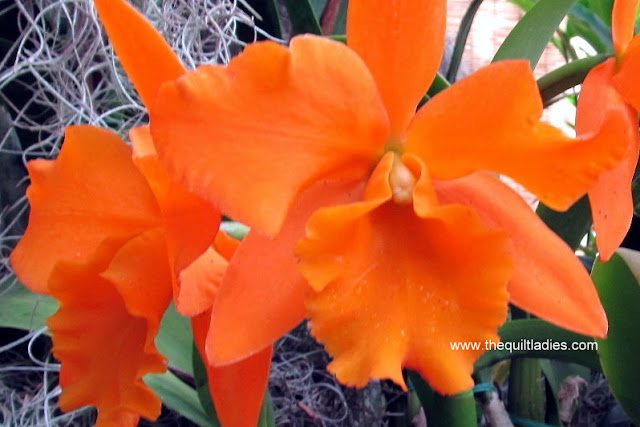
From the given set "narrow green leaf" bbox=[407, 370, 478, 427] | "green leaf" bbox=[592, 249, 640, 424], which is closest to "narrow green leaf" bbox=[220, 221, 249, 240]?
"narrow green leaf" bbox=[407, 370, 478, 427]

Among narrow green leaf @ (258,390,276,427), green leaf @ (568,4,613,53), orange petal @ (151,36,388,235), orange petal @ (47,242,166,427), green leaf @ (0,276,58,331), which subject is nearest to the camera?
orange petal @ (151,36,388,235)

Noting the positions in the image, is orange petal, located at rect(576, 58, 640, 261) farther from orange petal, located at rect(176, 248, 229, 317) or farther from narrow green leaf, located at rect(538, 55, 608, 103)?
orange petal, located at rect(176, 248, 229, 317)

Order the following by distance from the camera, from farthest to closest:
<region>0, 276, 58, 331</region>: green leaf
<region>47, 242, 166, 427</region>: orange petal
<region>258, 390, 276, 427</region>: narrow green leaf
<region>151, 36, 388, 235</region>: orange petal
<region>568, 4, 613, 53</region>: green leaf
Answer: <region>568, 4, 613, 53</region>: green leaf, <region>0, 276, 58, 331</region>: green leaf, <region>258, 390, 276, 427</region>: narrow green leaf, <region>47, 242, 166, 427</region>: orange petal, <region>151, 36, 388, 235</region>: orange petal

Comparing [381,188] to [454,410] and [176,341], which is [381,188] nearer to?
[454,410]

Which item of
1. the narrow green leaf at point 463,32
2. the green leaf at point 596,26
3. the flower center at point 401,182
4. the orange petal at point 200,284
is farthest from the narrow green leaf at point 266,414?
the green leaf at point 596,26

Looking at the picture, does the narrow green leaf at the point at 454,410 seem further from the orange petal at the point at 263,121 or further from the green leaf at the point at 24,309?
the green leaf at the point at 24,309

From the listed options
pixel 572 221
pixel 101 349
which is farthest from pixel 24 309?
pixel 572 221

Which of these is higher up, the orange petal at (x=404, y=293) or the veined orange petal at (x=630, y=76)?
the veined orange petal at (x=630, y=76)
